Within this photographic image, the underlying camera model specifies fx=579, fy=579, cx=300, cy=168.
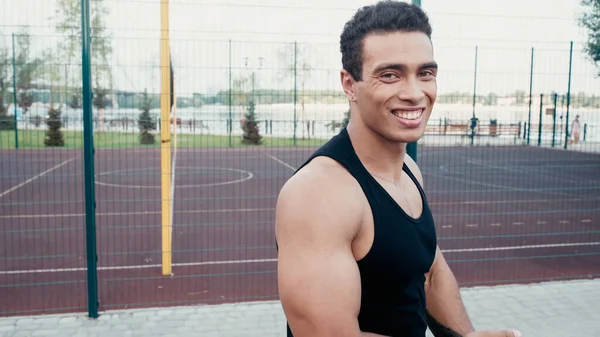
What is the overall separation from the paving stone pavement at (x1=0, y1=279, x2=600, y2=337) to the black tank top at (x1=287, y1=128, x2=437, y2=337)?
345cm

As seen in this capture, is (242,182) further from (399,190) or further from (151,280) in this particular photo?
(399,190)

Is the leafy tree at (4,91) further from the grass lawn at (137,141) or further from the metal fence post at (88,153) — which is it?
the metal fence post at (88,153)

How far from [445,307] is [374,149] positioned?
73 centimetres

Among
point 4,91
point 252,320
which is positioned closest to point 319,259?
point 252,320

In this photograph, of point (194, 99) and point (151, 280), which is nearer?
point (194, 99)

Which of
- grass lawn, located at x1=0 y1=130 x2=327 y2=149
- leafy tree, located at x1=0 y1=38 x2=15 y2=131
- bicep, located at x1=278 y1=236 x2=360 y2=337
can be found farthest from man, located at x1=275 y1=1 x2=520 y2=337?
leafy tree, located at x1=0 y1=38 x2=15 y2=131

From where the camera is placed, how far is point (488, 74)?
18.9 ft

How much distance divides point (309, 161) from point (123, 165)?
20.2 m

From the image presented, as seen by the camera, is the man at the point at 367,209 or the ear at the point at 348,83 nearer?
the man at the point at 367,209

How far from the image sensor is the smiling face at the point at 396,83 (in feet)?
5.68

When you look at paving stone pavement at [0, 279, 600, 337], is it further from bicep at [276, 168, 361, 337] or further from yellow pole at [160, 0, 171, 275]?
bicep at [276, 168, 361, 337]

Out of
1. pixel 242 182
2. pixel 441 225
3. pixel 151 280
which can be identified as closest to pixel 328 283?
pixel 151 280

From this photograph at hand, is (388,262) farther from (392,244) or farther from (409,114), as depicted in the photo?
(409,114)

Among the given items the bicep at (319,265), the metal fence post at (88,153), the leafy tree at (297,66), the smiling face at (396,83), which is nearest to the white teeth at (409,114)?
the smiling face at (396,83)
